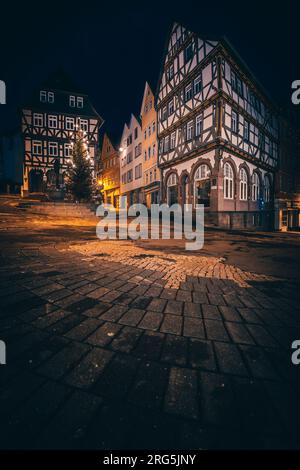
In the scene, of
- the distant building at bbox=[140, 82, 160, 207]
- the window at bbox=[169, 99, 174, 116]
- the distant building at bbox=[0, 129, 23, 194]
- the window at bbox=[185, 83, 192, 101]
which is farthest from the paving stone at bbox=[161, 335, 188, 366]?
the distant building at bbox=[0, 129, 23, 194]

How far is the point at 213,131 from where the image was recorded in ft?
48.5

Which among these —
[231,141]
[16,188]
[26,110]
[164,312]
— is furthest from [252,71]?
[16,188]

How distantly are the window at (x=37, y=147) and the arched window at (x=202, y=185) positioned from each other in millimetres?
21703

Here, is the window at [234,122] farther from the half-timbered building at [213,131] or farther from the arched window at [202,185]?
the arched window at [202,185]

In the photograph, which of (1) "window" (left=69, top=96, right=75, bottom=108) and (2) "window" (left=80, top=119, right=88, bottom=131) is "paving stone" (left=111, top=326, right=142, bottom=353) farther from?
(1) "window" (left=69, top=96, right=75, bottom=108)

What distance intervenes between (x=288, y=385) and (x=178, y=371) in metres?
0.75

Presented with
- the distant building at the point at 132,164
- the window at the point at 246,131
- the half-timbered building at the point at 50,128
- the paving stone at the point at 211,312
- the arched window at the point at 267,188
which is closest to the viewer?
the paving stone at the point at 211,312

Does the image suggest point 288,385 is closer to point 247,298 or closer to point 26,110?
point 247,298

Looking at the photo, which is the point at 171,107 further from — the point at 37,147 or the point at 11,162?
the point at 11,162

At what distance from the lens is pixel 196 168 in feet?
54.8

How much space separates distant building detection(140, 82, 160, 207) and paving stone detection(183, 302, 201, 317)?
1987 centimetres

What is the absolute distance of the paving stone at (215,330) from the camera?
6.44 ft

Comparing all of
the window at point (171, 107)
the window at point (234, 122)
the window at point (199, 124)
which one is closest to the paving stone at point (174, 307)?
the window at point (199, 124)

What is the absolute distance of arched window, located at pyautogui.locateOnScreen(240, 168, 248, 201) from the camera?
17516 mm
